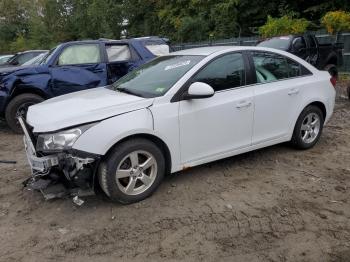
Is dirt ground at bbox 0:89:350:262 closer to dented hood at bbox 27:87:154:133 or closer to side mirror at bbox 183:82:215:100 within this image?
dented hood at bbox 27:87:154:133

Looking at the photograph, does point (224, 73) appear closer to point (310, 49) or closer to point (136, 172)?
point (136, 172)

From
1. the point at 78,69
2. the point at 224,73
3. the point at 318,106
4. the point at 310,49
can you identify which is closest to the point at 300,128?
the point at 318,106

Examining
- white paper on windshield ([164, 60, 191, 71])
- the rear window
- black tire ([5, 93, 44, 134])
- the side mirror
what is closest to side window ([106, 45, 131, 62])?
the rear window

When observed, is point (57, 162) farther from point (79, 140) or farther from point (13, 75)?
point (13, 75)

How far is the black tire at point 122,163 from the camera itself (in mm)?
4098

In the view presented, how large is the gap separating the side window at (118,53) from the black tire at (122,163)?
456 centimetres

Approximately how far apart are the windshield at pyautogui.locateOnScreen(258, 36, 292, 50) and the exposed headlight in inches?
357

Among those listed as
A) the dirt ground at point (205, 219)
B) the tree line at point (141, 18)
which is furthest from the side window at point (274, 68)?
the tree line at point (141, 18)

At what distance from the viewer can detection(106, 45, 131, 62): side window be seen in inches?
336

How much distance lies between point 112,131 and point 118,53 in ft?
16.0

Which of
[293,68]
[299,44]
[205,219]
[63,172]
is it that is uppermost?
[293,68]

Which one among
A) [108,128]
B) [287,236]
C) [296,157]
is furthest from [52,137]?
[296,157]

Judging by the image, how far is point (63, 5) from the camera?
43.8 metres

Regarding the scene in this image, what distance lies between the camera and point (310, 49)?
12.1 m
